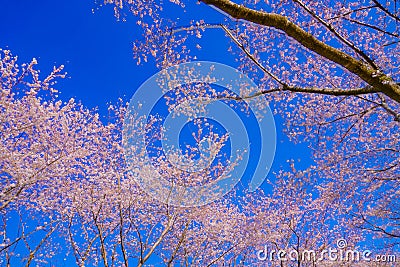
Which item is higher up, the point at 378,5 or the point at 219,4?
the point at 378,5

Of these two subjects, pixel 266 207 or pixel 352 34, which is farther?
pixel 266 207

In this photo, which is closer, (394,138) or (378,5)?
(378,5)

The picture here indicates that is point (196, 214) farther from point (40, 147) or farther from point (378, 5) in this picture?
point (378, 5)

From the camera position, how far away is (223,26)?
4820mm

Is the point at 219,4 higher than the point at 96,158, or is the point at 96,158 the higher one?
the point at 96,158

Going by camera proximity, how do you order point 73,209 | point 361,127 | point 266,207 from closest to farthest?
point 361,127
point 73,209
point 266,207

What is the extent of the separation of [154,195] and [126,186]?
1.05m

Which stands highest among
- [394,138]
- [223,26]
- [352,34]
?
[352,34]

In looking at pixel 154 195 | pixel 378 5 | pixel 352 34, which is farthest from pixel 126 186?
pixel 378 5

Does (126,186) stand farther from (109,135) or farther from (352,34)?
(352,34)

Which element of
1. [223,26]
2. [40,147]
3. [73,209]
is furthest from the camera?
[73,209]

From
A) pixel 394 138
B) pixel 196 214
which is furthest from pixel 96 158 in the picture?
pixel 394 138

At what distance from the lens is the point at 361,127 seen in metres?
8.59

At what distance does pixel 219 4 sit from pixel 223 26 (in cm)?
153
